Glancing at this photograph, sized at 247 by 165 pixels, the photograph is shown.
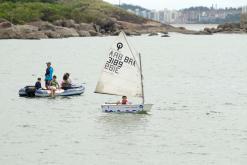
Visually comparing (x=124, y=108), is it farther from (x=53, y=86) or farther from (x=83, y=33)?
(x=83, y=33)

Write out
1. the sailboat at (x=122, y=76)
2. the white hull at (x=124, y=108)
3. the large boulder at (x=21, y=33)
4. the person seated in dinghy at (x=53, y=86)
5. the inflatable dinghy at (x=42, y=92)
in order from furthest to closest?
1. the large boulder at (x=21, y=33)
2. the inflatable dinghy at (x=42, y=92)
3. the person seated in dinghy at (x=53, y=86)
4. the sailboat at (x=122, y=76)
5. the white hull at (x=124, y=108)

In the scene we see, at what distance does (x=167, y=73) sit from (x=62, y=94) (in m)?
33.3

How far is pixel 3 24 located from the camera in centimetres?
16788

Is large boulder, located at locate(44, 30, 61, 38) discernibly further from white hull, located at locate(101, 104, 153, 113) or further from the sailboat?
white hull, located at locate(101, 104, 153, 113)

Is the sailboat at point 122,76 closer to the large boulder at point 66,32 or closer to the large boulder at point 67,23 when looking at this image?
the large boulder at point 66,32

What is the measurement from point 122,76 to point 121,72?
0.82 feet

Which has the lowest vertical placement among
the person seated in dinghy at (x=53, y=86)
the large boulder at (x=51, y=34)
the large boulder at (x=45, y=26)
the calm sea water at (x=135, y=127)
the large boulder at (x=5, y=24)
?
the large boulder at (x=51, y=34)

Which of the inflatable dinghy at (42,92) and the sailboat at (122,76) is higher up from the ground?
the sailboat at (122,76)

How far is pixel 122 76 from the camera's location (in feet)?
152

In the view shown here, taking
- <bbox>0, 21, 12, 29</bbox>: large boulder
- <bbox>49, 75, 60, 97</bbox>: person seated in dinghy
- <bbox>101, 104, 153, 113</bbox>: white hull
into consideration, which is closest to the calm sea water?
<bbox>101, 104, 153, 113</bbox>: white hull

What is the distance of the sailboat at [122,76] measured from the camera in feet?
150

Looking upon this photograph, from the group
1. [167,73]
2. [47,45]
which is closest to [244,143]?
[167,73]

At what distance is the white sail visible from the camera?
150 feet

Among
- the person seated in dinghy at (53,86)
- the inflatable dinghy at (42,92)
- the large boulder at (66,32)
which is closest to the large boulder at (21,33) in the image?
the large boulder at (66,32)
